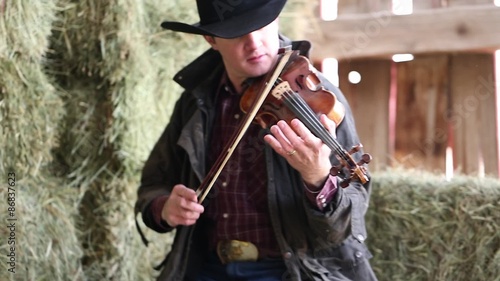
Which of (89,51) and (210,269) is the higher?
(89,51)

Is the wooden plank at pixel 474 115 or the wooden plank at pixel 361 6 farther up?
the wooden plank at pixel 361 6

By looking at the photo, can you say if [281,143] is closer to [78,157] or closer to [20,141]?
[20,141]

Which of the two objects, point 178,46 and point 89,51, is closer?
point 89,51

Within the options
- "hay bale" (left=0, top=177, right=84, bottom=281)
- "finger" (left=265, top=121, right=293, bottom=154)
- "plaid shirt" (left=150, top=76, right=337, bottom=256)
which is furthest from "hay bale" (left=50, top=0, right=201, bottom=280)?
"finger" (left=265, top=121, right=293, bottom=154)

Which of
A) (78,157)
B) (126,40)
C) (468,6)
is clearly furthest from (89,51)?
(468,6)

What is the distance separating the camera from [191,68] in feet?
8.01

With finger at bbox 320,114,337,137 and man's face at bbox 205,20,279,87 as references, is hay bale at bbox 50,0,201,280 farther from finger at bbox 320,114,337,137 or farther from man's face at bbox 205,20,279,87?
finger at bbox 320,114,337,137

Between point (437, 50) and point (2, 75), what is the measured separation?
191 cm

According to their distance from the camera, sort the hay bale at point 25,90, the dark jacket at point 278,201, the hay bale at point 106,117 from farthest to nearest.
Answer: the hay bale at point 106,117
the hay bale at point 25,90
the dark jacket at point 278,201

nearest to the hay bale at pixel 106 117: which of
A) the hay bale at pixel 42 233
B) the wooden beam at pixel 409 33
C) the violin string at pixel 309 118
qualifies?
the hay bale at pixel 42 233

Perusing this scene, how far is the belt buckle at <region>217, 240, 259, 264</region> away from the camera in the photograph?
7.34 ft

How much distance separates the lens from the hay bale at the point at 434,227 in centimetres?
274

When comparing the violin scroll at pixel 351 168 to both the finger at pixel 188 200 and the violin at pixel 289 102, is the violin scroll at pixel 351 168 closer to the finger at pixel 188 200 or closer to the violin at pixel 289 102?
the violin at pixel 289 102

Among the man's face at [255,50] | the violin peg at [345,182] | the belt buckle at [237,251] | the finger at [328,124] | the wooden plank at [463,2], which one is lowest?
the belt buckle at [237,251]
